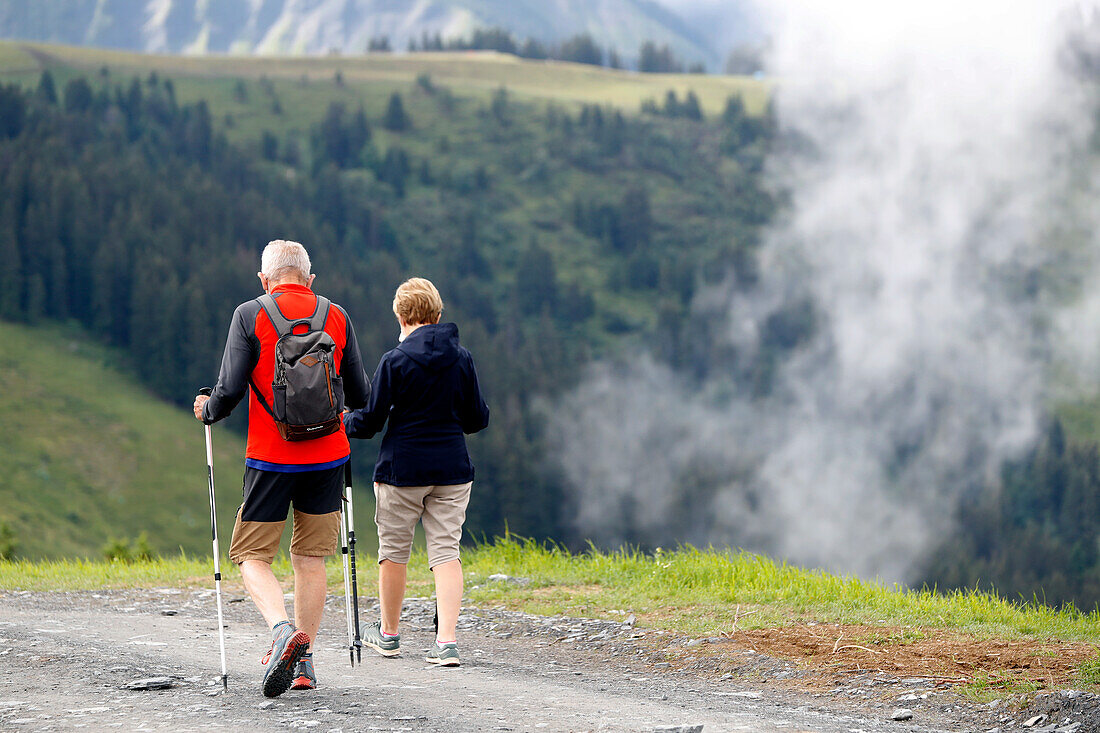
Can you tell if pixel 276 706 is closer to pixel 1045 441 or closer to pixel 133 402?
pixel 133 402

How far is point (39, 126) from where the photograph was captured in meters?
149

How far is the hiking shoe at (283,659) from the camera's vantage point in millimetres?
6012

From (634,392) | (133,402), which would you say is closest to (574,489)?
(634,392)

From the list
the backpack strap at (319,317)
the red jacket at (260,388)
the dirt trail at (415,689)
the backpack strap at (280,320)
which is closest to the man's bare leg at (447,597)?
the dirt trail at (415,689)

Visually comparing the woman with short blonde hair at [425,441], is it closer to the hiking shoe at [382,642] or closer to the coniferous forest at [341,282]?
the hiking shoe at [382,642]

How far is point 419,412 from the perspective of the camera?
7121 millimetres

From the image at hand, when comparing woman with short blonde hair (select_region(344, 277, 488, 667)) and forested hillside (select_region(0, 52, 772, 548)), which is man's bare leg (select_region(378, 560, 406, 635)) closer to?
woman with short blonde hair (select_region(344, 277, 488, 667))

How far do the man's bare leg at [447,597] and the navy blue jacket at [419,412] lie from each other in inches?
24.4

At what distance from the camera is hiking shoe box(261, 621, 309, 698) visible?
6.01 m

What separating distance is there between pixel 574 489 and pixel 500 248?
238 ft

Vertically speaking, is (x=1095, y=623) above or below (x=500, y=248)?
below

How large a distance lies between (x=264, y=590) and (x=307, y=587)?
1.07 feet

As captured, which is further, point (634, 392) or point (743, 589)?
point (634, 392)

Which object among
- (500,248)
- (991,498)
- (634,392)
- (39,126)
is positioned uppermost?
(39,126)
